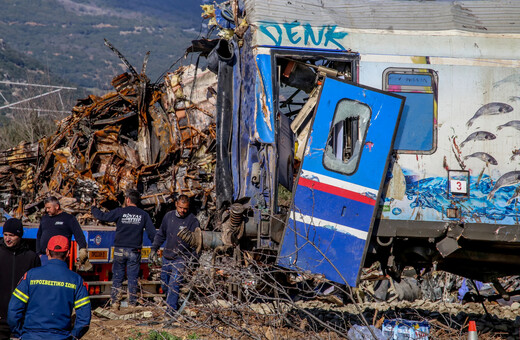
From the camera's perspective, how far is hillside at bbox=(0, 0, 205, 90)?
10962 centimetres

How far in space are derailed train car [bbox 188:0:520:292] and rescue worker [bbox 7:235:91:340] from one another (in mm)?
2317

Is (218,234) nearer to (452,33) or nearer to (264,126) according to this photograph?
(264,126)

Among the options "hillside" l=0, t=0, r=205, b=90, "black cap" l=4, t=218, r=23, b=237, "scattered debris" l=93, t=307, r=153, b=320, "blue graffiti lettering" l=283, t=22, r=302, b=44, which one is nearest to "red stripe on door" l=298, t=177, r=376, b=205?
"blue graffiti lettering" l=283, t=22, r=302, b=44

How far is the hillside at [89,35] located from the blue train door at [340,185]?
91.0 meters

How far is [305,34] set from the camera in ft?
24.6

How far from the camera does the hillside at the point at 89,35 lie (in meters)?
110

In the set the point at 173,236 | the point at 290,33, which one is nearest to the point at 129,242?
the point at 173,236

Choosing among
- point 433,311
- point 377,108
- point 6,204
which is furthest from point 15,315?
point 6,204

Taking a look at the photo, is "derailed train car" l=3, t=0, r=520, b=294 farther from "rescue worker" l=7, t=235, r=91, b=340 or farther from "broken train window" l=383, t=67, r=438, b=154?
"rescue worker" l=7, t=235, r=91, b=340

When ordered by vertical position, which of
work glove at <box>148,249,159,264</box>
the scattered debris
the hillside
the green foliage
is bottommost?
the scattered debris

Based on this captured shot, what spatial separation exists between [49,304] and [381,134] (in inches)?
147

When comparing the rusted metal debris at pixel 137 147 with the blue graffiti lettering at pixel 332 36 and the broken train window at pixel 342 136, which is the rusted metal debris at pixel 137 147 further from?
the broken train window at pixel 342 136

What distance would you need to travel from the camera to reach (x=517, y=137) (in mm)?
7492

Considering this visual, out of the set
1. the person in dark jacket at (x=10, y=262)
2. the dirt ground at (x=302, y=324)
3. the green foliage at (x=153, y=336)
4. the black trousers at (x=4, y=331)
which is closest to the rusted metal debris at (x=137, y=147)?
the dirt ground at (x=302, y=324)
